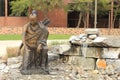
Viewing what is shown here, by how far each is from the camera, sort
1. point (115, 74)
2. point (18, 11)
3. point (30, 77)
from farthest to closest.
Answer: point (18, 11) < point (115, 74) < point (30, 77)

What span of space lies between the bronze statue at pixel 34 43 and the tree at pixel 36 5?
25.3 metres

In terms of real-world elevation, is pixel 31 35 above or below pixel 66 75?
above

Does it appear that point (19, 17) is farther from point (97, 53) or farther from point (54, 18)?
point (97, 53)

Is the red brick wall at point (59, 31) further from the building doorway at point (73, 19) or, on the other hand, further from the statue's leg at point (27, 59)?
the statue's leg at point (27, 59)

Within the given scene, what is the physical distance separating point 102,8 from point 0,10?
984 cm

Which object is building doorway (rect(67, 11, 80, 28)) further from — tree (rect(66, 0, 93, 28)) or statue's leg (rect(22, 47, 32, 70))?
statue's leg (rect(22, 47, 32, 70))

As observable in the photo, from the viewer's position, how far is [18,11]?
39156 millimetres

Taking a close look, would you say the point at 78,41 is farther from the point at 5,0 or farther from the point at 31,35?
the point at 5,0

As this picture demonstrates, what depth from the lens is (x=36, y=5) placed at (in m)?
36.8

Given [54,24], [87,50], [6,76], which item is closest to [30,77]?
[6,76]

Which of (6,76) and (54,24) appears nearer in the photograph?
(6,76)

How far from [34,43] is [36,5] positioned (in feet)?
83.8

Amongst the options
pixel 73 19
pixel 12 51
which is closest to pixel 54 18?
pixel 73 19

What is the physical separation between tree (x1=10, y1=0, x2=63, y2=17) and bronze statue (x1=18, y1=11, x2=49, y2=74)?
2527 cm
